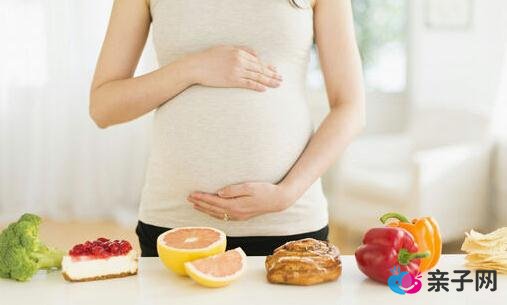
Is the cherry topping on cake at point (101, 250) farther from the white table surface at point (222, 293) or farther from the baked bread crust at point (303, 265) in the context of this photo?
the baked bread crust at point (303, 265)

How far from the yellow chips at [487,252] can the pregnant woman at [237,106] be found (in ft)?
1.16

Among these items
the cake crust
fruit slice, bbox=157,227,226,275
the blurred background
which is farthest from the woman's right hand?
the blurred background

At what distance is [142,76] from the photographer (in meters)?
1.63

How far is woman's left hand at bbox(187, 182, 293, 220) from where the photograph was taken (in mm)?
1523

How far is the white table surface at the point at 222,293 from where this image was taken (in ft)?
3.93

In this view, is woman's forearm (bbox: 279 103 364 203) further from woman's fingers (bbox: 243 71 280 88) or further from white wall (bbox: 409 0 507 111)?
white wall (bbox: 409 0 507 111)

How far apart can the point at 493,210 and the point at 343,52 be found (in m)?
3.02

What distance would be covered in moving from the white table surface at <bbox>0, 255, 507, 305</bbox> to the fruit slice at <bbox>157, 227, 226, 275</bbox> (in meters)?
0.03

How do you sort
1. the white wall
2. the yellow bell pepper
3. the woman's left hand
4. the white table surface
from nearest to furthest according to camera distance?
the white table surface → the yellow bell pepper → the woman's left hand → the white wall

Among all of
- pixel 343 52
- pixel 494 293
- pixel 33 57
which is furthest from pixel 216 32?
pixel 33 57

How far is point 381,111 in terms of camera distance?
5.45 metres

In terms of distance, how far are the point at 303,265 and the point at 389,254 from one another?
139 mm

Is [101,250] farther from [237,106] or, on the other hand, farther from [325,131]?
[325,131]

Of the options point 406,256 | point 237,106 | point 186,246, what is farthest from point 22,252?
point 406,256
